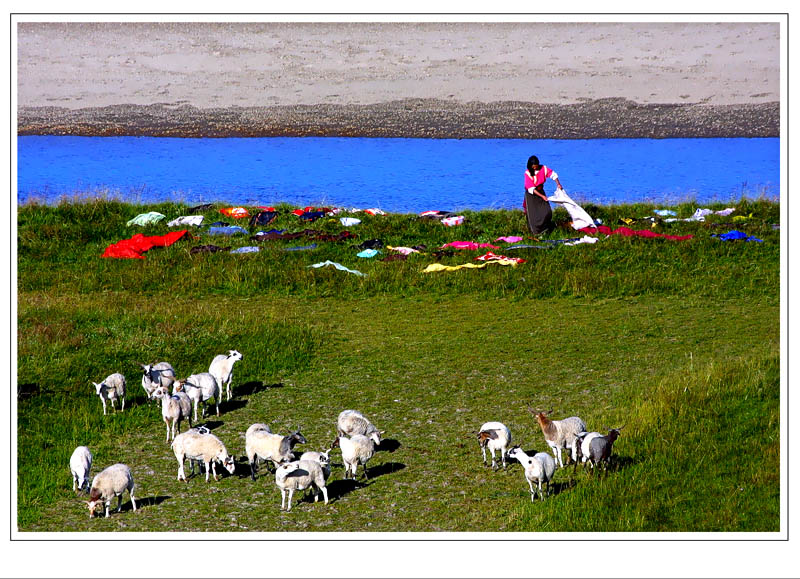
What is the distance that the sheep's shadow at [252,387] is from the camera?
42.4ft

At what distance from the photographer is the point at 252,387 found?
13.1 metres

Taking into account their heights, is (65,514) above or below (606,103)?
below

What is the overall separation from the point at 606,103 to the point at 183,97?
63.1ft

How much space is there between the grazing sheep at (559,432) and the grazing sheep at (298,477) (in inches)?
84.8

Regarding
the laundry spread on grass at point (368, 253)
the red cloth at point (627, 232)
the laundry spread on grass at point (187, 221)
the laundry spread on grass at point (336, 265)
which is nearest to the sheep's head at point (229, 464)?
the laundry spread on grass at point (336, 265)

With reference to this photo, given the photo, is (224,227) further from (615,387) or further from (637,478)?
(637,478)

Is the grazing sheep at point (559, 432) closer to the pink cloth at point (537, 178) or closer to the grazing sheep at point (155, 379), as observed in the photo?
the grazing sheep at point (155, 379)

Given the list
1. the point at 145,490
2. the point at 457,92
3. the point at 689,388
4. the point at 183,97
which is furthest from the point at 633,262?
the point at 183,97

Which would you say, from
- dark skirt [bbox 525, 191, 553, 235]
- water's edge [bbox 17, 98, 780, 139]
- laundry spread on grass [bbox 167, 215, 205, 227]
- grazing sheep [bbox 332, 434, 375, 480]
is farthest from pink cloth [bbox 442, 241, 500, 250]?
water's edge [bbox 17, 98, 780, 139]

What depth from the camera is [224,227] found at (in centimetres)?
2422

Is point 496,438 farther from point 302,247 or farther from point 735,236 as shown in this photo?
point 735,236

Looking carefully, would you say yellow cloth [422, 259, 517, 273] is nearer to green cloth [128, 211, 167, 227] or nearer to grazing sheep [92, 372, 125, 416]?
green cloth [128, 211, 167, 227]

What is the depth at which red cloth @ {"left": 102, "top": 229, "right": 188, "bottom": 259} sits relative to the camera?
21.8 m

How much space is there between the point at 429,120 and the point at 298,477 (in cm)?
3704
